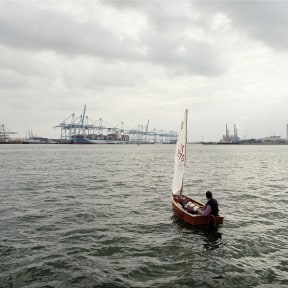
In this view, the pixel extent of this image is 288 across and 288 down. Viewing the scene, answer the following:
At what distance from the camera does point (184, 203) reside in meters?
19.7

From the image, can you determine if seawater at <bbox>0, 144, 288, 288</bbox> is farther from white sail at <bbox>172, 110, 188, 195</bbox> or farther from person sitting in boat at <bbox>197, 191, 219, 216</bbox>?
white sail at <bbox>172, 110, 188, 195</bbox>

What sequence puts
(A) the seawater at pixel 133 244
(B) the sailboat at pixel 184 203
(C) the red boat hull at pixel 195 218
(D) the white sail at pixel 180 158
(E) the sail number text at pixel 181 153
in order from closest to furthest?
(A) the seawater at pixel 133 244, (C) the red boat hull at pixel 195 218, (B) the sailboat at pixel 184 203, (D) the white sail at pixel 180 158, (E) the sail number text at pixel 181 153

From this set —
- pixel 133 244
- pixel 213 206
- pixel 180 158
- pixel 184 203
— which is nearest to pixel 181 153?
pixel 180 158

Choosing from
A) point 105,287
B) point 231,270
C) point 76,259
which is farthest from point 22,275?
point 231,270

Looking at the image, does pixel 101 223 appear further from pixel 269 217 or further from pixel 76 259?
pixel 269 217

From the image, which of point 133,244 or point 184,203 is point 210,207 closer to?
point 184,203

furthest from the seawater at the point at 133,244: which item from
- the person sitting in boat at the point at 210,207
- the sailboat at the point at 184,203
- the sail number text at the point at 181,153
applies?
the sail number text at the point at 181,153

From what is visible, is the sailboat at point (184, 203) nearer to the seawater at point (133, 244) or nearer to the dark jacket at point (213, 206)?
the dark jacket at point (213, 206)

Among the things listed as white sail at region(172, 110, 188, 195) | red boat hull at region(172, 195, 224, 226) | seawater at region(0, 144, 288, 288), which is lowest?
seawater at region(0, 144, 288, 288)

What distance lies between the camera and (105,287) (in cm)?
991

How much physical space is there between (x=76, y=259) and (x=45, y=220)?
6.27m

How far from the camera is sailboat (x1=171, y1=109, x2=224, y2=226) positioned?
52.2ft

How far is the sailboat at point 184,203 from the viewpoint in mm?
15906

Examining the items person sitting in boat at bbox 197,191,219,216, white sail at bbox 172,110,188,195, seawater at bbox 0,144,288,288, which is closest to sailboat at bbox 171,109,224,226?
white sail at bbox 172,110,188,195
